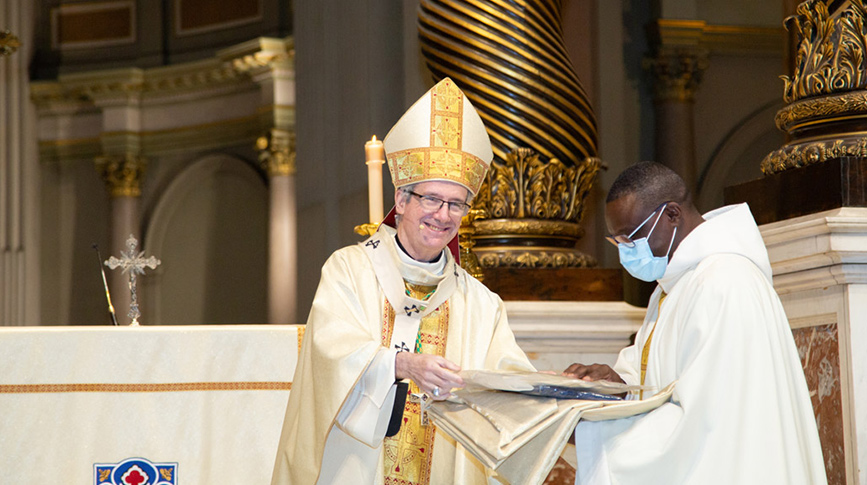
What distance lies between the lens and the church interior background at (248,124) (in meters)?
8.38

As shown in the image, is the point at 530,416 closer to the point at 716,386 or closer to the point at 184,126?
the point at 716,386

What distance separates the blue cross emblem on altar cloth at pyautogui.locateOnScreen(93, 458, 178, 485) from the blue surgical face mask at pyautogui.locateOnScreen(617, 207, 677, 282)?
1.86 meters

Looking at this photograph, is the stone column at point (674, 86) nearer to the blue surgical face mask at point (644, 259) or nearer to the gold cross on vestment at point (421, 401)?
the gold cross on vestment at point (421, 401)

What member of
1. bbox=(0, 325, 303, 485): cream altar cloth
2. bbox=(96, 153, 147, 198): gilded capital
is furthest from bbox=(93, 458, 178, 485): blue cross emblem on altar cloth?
bbox=(96, 153, 147, 198): gilded capital

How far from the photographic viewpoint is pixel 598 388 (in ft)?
8.46

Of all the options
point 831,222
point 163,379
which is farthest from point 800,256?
point 163,379

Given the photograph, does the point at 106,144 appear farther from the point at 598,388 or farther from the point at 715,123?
the point at 598,388

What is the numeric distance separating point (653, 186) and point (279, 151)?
848 centimetres

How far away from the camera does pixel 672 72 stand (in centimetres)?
906

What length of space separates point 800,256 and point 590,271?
5.02ft

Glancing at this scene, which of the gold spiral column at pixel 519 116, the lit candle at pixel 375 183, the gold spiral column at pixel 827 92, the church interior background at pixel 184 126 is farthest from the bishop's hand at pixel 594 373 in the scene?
the church interior background at pixel 184 126

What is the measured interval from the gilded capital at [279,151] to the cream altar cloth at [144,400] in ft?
23.4

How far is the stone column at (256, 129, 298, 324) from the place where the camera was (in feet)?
35.4

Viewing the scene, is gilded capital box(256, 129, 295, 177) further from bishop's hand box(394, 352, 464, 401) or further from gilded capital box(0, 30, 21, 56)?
bishop's hand box(394, 352, 464, 401)
